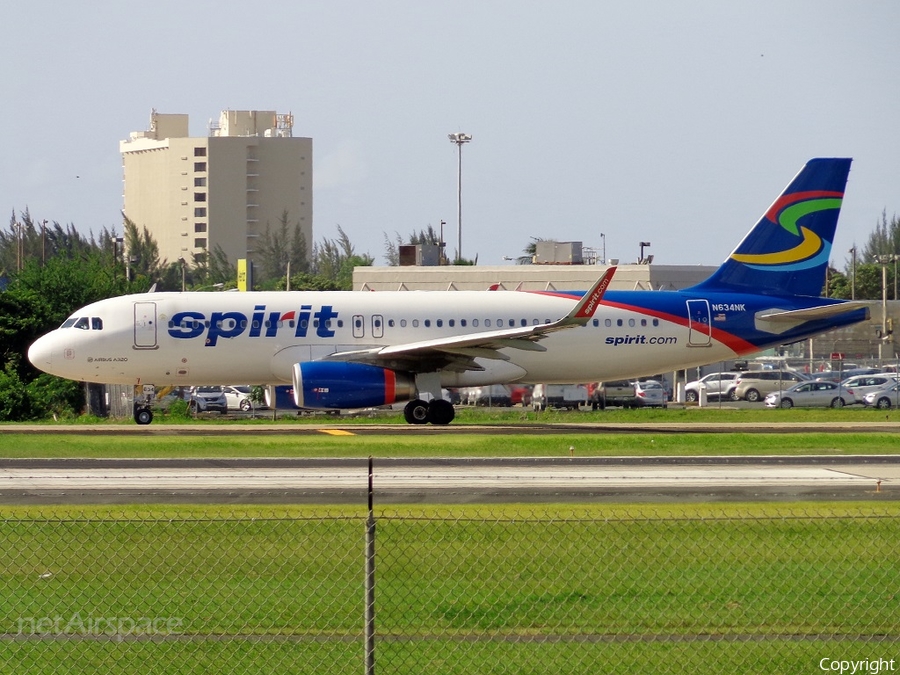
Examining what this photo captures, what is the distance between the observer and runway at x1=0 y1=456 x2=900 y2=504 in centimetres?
1889

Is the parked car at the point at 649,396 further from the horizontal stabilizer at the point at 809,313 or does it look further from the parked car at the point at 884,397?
the horizontal stabilizer at the point at 809,313

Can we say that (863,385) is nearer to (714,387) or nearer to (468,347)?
(714,387)

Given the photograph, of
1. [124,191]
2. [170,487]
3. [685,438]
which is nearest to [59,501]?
[170,487]

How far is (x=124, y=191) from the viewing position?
17762cm

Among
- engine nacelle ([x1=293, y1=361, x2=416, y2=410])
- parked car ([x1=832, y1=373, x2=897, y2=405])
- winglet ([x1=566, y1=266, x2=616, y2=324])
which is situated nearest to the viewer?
winglet ([x1=566, y1=266, x2=616, y2=324])

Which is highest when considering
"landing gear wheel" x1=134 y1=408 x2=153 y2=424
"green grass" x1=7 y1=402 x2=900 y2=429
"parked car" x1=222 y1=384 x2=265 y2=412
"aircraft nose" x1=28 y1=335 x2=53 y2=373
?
"aircraft nose" x1=28 y1=335 x2=53 y2=373

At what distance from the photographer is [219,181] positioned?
164 m

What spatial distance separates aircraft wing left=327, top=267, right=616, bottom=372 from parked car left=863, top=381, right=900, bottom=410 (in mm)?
22370

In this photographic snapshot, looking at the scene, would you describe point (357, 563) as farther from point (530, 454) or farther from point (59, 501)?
point (530, 454)

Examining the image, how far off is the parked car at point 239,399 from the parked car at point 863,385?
26.0 m

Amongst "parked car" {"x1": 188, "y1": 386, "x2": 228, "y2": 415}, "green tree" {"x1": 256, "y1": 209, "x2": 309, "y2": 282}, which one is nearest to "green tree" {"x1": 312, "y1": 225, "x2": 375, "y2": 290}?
"green tree" {"x1": 256, "y1": 209, "x2": 309, "y2": 282}

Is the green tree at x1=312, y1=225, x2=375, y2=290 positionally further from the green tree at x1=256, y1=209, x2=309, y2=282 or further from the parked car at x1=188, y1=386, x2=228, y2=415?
the parked car at x1=188, y1=386, x2=228, y2=415

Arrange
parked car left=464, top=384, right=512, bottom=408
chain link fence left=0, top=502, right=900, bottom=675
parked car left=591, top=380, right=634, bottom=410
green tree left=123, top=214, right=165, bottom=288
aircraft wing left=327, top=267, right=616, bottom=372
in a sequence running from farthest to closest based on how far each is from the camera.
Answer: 1. green tree left=123, top=214, right=165, bottom=288
2. parked car left=591, top=380, right=634, bottom=410
3. parked car left=464, top=384, right=512, bottom=408
4. aircraft wing left=327, top=267, right=616, bottom=372
5. chain link fence left=0, top=502, right=900, bottom=675

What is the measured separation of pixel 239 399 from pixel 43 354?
2659cm
